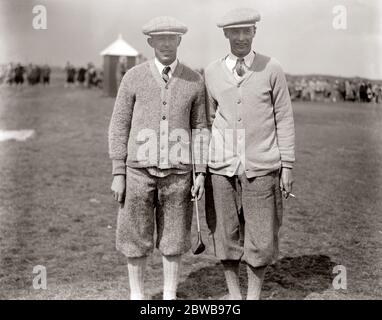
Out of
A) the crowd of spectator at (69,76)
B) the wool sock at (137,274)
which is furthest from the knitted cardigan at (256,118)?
the crowd of spectator at (69,76)

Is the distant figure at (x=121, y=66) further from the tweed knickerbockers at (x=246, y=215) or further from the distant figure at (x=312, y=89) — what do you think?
the tweed knickerbockers at (x=246, y=215)

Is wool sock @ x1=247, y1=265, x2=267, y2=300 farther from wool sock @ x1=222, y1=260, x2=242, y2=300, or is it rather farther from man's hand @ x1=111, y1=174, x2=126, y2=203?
man's hand @ x1=111, y1=174, x2=126, y2=203

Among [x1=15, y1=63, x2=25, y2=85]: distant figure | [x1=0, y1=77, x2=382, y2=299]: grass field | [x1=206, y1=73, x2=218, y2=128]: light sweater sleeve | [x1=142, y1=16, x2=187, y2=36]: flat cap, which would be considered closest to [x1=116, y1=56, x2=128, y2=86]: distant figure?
[x1=15, y1=63, x2=25, y2=85]: distant figure

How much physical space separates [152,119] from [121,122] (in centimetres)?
21

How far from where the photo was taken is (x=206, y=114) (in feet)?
12.7

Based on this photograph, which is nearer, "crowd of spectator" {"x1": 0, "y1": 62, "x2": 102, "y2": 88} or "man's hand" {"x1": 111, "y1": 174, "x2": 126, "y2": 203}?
"man's hand" {"x1": 111, "y1": 174, "x2": 126, "y2": 203}

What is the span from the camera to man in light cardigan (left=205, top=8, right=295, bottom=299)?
3.71 metres

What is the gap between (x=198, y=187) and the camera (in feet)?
12.3

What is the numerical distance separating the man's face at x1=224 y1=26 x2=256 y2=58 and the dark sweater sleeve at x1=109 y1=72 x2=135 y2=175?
733 millimetres

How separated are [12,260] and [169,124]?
238 centimetres

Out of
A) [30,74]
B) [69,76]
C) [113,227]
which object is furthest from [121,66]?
[113,227]

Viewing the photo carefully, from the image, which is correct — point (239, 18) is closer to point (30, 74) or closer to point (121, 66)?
point (121, 66)

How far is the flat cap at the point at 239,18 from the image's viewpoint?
11.8 ft
